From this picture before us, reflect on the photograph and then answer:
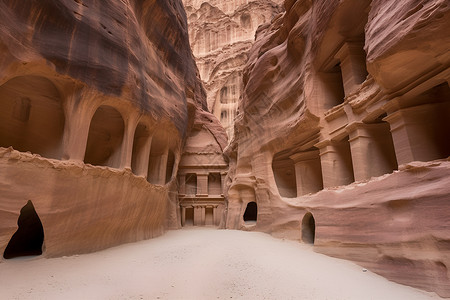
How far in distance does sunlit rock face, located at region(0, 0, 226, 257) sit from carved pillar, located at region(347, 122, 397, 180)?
8858 mm

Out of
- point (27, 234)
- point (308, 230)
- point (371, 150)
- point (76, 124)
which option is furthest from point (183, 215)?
point (371, 150)

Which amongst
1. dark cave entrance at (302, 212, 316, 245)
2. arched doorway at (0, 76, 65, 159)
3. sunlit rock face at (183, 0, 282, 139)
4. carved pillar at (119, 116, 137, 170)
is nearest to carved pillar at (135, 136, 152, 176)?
carved pillar at (119, 116, 137, 170)

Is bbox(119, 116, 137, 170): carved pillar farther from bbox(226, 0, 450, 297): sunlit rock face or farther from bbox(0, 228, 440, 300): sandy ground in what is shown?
bbox(226, 0, 450, 297): sunlit rock face

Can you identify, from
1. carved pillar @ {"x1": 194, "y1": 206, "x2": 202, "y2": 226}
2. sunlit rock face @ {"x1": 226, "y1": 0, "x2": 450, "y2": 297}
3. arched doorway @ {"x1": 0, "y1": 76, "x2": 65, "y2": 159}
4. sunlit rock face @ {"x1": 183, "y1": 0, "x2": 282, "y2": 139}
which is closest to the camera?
sunlit rock face @ {"x1": 226, "y1": 0, "x2": 450, "y2": 297}

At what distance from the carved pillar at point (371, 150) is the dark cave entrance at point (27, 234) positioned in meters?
11.8

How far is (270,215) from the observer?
12.2 meters

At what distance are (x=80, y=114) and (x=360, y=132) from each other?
32.0 ft

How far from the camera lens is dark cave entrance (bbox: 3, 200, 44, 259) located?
8664mm

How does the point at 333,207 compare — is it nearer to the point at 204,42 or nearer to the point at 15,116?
the point at 15,116

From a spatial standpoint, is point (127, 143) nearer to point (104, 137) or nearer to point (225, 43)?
point (104, 137)

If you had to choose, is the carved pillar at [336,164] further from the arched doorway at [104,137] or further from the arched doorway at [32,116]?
the arched doorway at [32,116]

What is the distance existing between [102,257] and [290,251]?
6.02 meters

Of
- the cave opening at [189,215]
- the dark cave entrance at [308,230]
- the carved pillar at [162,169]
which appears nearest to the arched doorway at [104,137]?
the carved pillar at [162,169]

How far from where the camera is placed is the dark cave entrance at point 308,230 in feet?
30.3
